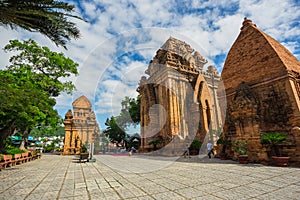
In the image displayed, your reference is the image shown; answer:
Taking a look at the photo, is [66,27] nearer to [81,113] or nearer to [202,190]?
[202,190]

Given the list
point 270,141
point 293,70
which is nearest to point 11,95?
point 270,141

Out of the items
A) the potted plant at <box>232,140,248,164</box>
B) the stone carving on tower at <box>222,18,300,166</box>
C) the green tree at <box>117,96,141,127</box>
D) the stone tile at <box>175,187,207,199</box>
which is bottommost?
the stone tile at <box>175,187,207,199</box>

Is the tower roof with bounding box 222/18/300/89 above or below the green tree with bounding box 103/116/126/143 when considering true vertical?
above

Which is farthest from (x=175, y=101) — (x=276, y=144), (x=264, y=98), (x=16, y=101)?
(x=16, y=101)

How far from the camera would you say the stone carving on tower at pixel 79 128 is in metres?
22.7

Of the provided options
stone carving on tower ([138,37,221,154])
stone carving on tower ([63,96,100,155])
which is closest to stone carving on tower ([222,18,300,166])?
stone carving on tower ([138,37,221,154])

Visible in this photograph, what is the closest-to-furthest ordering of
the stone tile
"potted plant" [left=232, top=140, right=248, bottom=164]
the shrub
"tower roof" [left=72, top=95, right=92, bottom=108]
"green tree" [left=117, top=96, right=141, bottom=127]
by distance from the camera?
the stone tile
"potted plant" [left=232, top=140, right=248, bottom=164]
the shrub
"tower roof" [left=72, top=95, right=92, bottom=108]
"green tree" [left=117, top=96, right=141, bottom=127]

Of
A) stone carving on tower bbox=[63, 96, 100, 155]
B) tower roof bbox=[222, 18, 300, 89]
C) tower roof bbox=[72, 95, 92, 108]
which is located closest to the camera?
tower roof bbox=[222, 18, 300, 89]

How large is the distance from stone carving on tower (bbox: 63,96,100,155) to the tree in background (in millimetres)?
6222

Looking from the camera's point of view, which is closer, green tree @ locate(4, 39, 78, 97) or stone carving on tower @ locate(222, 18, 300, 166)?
stone carving on tower @ locate(222, 18, 300, 166)

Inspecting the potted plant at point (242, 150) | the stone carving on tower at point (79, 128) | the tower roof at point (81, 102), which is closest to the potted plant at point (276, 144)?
the potted plant at point (242, 150)

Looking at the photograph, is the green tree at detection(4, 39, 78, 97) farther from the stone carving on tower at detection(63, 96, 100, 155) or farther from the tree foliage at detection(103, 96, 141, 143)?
the tree foliage at detection(103, 96, 141, 143)

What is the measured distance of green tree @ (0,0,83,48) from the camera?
17.5 ft

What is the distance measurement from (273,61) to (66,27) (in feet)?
35.3
